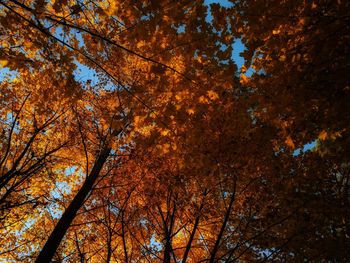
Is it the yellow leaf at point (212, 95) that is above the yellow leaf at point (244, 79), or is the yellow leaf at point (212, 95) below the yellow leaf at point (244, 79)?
below

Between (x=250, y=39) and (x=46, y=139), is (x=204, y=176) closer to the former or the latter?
(x=250, y=39)

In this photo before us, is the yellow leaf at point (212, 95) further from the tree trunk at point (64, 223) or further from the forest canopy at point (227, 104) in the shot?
the tree trunk at point (64, 223)

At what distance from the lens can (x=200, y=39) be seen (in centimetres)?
443

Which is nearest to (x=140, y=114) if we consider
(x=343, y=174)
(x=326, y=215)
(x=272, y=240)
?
(x=272, y=240)

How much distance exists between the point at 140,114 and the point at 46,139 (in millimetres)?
5643

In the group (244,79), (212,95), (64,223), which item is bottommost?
(64,223)

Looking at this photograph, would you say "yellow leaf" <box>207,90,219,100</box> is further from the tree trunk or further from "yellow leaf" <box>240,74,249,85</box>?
the tree trunk

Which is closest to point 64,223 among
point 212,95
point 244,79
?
point 212,95

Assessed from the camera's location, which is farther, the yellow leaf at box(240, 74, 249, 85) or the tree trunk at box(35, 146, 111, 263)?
the tree trunk at box(35, 146, 111, 263)

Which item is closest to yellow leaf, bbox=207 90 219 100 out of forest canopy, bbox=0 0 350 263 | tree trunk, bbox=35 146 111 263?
forest canopy, bbox=0 0 350 263

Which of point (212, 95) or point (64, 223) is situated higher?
point (212, 95)

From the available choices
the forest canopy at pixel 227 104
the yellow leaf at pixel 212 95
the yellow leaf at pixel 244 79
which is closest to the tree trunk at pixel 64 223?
the forest canopy at pixel 227 104

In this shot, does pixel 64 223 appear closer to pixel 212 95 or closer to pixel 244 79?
pixel 212 95

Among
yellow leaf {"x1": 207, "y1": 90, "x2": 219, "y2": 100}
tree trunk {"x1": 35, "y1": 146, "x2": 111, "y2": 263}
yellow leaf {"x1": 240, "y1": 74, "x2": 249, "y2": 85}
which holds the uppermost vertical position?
yellow leaf {"x1": 240, "y1": 74, "x2": 249, "y2": 85}
